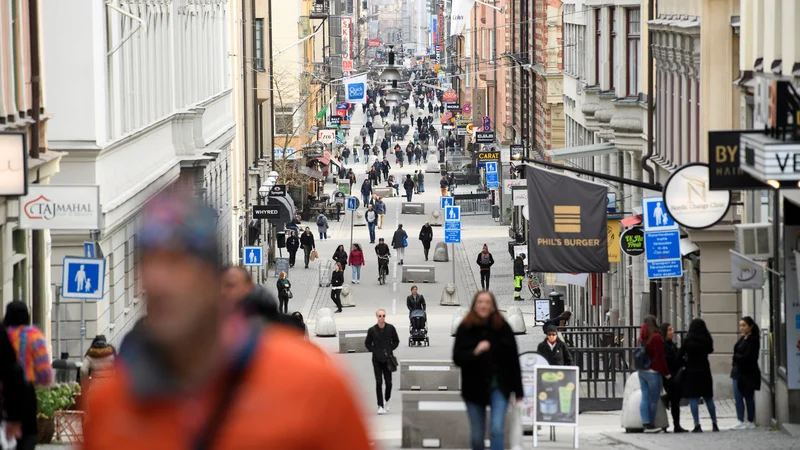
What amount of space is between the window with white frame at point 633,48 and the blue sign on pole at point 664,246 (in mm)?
10286

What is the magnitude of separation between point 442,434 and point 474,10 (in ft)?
302

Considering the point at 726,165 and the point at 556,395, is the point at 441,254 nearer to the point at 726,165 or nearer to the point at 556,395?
the point at 556,395

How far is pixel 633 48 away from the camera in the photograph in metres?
33.6

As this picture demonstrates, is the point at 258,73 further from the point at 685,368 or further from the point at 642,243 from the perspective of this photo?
the point at 685,368

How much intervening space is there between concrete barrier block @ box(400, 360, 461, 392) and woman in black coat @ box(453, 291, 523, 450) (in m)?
12.9

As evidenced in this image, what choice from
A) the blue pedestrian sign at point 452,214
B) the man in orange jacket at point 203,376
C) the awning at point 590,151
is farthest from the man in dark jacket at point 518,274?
the man in orange jacket at point 203,376

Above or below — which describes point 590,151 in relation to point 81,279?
→ above

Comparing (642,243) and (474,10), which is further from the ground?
(474,10)

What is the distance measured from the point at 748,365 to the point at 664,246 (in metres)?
5.13

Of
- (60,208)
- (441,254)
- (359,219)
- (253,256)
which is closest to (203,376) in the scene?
(60,208)

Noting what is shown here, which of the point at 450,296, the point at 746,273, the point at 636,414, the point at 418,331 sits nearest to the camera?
the point at 636,414

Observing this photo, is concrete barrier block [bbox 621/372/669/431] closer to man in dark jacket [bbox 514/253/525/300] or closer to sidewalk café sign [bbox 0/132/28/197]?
sidewalk café sign [bbox 0/132/28/197]

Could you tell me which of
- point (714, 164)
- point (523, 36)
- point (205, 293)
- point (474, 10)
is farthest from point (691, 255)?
point (474, 10)

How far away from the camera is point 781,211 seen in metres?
18.2
